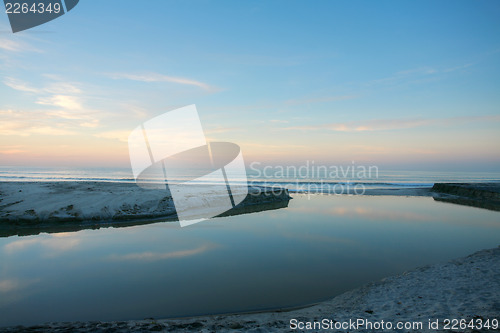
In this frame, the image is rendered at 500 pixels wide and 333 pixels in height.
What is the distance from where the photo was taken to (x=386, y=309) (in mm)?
5250

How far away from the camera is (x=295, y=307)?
19.0 ft

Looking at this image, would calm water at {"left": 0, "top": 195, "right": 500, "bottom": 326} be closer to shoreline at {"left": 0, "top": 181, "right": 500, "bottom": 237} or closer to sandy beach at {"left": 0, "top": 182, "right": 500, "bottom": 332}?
sandy beach at {"left": 0, "top": 182, "right": 500, "bottom": 332}

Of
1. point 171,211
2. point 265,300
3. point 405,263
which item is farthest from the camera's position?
point 171,211

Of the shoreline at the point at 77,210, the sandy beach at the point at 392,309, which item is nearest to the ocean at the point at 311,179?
the shoreline at the point at 77,210

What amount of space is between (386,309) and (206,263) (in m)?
5.37

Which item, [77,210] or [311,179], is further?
[311,179]

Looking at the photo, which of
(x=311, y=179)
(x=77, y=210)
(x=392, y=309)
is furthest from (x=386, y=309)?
(x=311, y=179)

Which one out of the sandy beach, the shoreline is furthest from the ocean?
the sandy beach

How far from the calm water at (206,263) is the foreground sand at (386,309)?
1.75 ft

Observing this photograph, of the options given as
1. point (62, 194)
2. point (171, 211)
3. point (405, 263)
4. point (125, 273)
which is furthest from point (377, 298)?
point (62, 194)

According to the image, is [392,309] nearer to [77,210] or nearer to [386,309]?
[386,309]

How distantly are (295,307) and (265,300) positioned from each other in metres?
0.73

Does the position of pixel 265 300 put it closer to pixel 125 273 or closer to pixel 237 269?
pixel 237 269

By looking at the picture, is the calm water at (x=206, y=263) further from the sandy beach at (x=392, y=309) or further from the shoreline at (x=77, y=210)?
the shoreline at (x=77, y=210)
